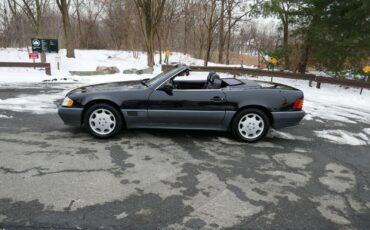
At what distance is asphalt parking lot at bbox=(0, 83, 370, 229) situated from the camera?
2873 millimetres

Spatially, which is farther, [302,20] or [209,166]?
[302,20]

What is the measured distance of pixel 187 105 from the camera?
505cm

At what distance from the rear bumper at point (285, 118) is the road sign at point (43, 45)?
1544 centimetres

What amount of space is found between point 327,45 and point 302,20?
2106 mm

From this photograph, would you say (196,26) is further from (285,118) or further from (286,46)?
(285,118)

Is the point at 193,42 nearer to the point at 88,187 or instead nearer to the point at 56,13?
the point at 56,13

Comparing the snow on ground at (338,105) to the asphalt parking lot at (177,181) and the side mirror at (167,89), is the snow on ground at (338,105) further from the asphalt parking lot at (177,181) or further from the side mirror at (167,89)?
the side mirror at (167,89)

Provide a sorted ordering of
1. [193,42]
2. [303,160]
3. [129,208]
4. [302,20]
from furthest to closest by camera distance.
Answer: [193,42] < [302,20] < [303,160] < [129,208]

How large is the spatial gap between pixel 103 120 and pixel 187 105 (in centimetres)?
152

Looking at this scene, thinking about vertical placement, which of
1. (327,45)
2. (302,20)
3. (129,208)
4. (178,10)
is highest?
(178,10)

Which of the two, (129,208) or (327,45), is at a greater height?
(327,45)

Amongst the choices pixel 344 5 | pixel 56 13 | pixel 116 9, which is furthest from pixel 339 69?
pixel 56 13

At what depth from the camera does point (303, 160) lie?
4.55 metres

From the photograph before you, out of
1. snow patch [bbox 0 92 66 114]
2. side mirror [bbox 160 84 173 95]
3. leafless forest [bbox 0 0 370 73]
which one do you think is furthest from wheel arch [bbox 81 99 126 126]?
leafless forest [bbox 0 0 370 73]
